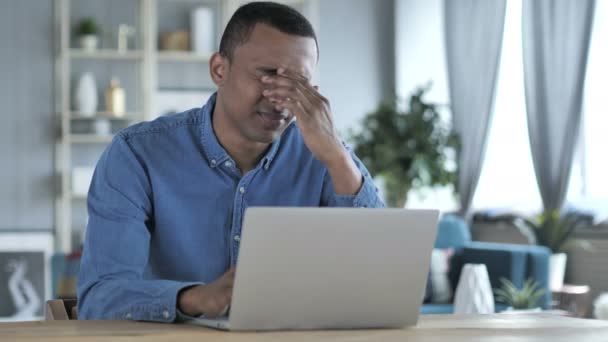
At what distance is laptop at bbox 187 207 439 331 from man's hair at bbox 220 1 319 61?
0.70 metres

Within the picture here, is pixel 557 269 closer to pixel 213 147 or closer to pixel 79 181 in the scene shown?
pixel 79 181

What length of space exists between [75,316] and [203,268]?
0.27 m

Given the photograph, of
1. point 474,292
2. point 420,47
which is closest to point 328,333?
point 474,292

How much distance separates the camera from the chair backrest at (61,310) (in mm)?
1954

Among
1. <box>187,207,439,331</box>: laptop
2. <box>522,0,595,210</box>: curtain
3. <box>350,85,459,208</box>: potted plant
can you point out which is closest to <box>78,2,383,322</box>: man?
<box>187,207,439,331</box>: laptop

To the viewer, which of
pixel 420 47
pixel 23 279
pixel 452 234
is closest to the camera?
pixel 452 234

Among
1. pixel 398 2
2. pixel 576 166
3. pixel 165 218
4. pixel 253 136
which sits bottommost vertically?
pixel 576 166

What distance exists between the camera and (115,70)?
7.96 meters

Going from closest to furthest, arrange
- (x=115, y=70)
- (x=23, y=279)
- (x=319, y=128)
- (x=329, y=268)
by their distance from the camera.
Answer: (x=329, y=268)
(x=319, y=128)
(x=23, y=279)
(x=115, y=70)

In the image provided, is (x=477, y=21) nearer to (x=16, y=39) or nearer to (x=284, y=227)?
(x=16, y=39)

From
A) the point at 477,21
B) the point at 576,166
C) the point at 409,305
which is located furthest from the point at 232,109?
the point at 477,21

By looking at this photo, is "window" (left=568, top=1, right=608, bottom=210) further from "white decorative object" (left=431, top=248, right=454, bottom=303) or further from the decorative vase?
the decorative vase

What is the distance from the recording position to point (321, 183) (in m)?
2.20

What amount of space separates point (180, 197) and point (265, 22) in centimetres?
41
